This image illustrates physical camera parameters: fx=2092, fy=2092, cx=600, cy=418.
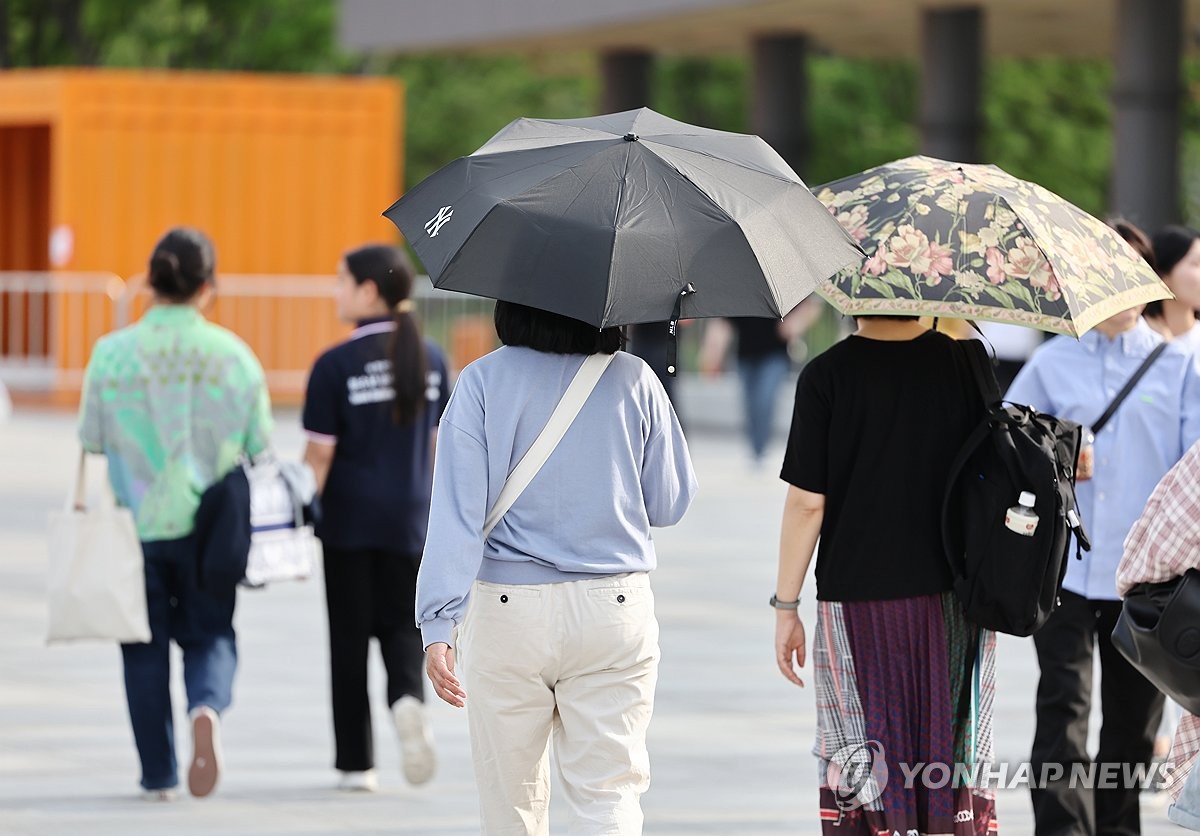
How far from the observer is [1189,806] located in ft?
14.0

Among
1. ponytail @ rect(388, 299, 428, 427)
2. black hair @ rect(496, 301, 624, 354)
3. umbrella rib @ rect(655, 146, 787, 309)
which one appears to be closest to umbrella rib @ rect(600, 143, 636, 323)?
umbrella rib @ rect(655, 146, 787, 309)

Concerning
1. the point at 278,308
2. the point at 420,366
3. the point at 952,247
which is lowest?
the point at 278,308

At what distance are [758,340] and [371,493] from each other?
1066cm

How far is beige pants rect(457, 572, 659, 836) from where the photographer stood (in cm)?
444

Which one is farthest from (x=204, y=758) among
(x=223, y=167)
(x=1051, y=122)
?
(x=1051, y=122)

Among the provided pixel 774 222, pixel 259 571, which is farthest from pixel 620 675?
pixel 259 571

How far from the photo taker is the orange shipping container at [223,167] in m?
22.2

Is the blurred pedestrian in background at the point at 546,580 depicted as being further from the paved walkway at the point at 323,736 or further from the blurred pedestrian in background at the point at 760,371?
the blurred pedestrian in background at the point at 760,371

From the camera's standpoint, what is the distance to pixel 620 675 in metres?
4.50

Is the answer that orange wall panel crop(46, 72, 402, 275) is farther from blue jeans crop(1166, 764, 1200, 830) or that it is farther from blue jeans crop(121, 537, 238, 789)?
blue jeans crop(1166, 764, 1200, 830)

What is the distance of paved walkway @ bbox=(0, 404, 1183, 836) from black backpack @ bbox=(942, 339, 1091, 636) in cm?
173

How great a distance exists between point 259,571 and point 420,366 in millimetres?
845

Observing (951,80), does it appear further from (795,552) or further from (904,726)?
(904,726)

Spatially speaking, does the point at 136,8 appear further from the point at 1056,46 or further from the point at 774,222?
the point at 774,222
